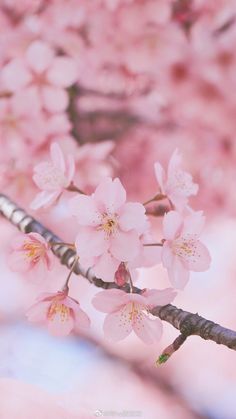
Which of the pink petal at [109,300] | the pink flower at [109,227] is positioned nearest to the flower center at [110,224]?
the pink flower at [109,227]

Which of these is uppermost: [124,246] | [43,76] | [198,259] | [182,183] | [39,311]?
[43,76]

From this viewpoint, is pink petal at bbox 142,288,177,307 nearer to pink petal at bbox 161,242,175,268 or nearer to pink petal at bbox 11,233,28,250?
pink petal at bbox 161,242,175,268

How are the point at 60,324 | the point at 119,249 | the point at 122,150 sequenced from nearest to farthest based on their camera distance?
1. the point at 119,249
2. the point at 60,324
3. the point at 122,150

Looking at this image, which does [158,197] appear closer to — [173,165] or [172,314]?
[173,165]

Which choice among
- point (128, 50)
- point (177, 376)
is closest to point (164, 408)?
point (177, 376)

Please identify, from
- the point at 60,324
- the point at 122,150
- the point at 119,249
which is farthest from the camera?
the point at 122,150

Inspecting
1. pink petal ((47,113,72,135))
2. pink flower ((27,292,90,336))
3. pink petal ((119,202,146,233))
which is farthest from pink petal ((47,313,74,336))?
pink petal ((47,113,72,135))

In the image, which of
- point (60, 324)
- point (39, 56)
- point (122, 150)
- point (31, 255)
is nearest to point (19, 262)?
point (31, 255)
